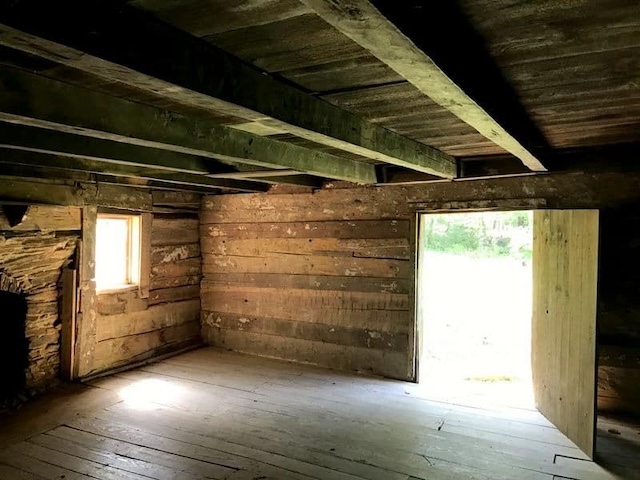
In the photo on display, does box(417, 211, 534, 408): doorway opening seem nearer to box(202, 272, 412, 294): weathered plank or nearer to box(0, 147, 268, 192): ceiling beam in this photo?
box(202, 272, 412, 294): weathered plank

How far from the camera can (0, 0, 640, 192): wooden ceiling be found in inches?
42.7

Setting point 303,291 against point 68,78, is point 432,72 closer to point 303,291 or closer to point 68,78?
point 68,78

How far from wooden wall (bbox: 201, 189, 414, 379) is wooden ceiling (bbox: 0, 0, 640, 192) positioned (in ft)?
5.49

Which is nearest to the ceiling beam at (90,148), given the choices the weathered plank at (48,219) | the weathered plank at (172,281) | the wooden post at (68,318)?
the weathered plank at (48,219)

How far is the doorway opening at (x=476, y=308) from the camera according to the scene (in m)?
4.28

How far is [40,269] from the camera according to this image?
3.90 meters

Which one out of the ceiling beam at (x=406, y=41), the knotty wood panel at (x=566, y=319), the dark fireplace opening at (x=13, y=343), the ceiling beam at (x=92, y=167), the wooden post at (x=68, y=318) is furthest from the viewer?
the wooden post at (x=68, y=318)

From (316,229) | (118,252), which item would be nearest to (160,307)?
(118,252)

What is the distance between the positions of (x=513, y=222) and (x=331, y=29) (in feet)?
23.1

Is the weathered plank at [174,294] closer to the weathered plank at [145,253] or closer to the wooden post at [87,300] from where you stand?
the weathered plank at [145,253]

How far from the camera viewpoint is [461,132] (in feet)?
8.82

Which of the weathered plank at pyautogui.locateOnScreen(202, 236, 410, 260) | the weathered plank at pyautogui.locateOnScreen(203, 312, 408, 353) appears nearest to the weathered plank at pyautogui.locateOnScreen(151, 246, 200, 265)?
the weathered plank at pyautogui.locateOnScreen(202, 236, 410, 260)

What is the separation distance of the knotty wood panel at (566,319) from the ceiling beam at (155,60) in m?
2.01

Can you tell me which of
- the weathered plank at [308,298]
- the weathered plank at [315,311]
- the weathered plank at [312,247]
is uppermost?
the weathered plank at [312,247]
